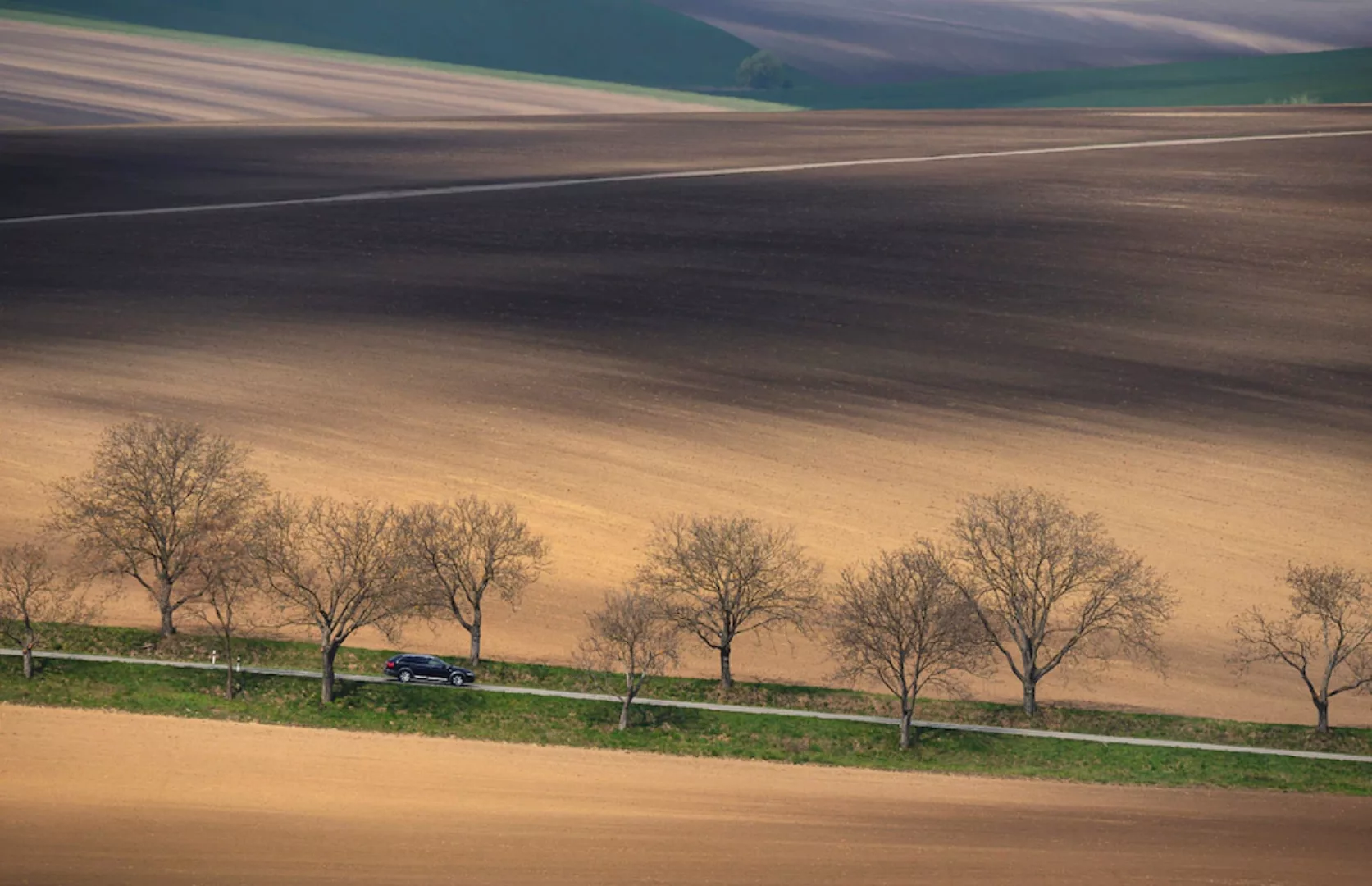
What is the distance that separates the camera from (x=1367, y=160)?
106500 mm

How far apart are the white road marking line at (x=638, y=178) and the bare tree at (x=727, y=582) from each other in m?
48.4

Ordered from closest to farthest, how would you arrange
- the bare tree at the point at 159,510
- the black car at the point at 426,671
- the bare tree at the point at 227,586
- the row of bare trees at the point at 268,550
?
the black car at the point at 426,671
the bare tree at the point at 227,586
the row of bare trees at the point at 268,550
the bare tree at the point at 159,510

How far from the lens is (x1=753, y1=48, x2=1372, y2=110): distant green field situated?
549ft

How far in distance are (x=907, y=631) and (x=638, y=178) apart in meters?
59.7

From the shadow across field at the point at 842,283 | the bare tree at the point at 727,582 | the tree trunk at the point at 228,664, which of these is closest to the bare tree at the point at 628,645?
the bare tree at the point at 727,582

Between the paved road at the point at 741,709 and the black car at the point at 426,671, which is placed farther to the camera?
the black car at the point at 426,671

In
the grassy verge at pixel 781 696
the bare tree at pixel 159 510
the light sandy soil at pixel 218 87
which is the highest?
the light sandy soil at pixel 218 87

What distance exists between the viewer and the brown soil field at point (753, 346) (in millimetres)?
63562

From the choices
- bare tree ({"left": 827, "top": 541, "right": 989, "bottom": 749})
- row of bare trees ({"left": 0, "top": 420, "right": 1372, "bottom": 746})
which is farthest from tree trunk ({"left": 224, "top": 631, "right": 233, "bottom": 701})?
bare tree ({"left": 827, "top": 541, "right": 989, "bottom": 749})

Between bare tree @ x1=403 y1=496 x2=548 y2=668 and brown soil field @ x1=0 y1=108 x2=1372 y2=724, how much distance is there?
44.3 inches

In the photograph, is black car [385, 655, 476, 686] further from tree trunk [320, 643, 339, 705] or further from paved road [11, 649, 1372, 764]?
tree trunk [320, 643, 339, 705]

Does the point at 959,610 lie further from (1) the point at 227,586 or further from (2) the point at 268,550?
(1) the point at 227,586

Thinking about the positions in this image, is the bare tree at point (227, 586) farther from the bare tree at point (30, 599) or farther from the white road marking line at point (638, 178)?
the white road marking line at point (638, 178)

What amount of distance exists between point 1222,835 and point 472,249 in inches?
2391
